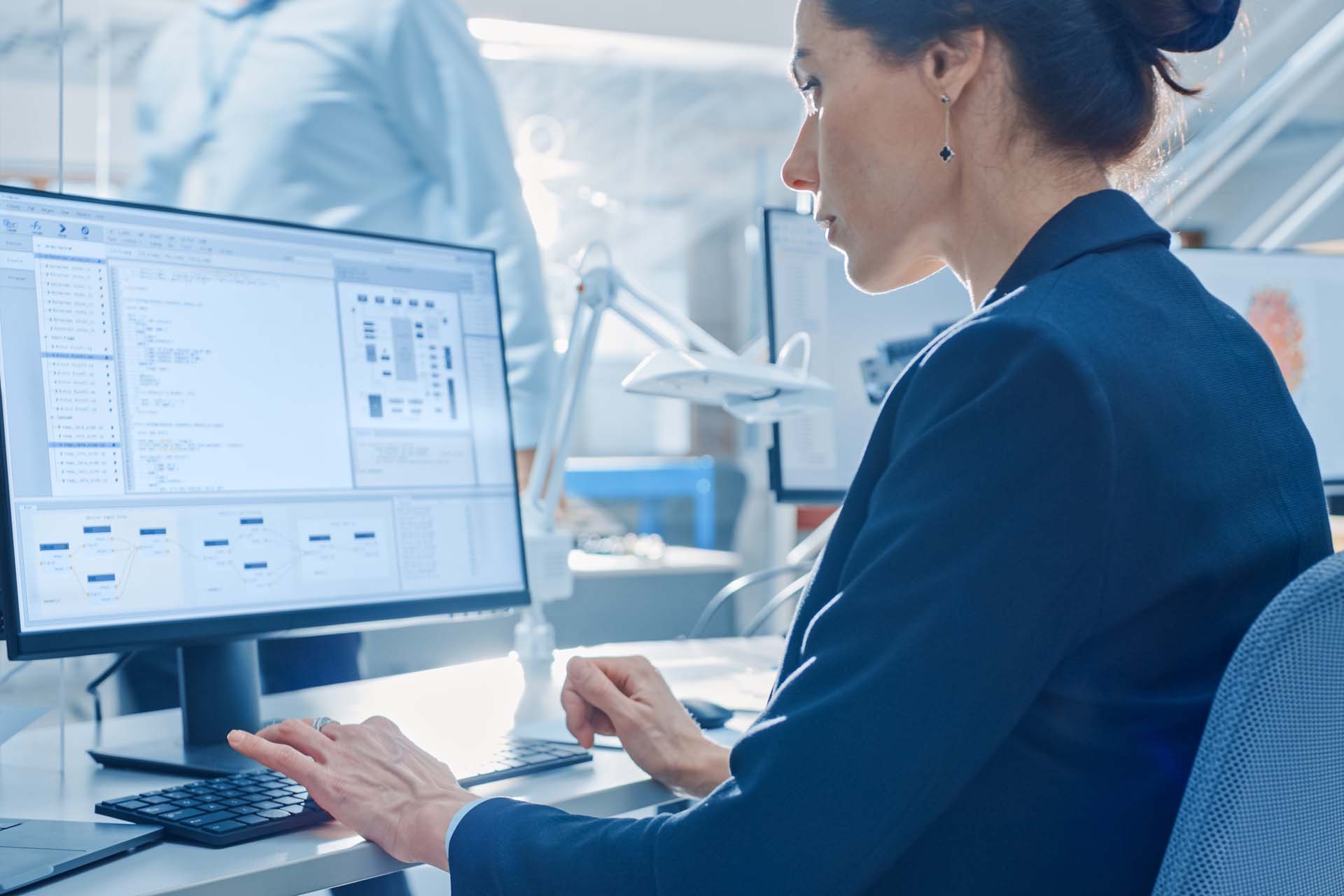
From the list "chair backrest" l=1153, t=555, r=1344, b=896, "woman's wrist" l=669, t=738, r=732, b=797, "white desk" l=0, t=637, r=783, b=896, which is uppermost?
"chair backrest" l=1153, t=555, r=1344, b=896

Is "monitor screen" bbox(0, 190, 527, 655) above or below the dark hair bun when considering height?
below

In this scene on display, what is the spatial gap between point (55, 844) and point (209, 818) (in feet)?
0.27

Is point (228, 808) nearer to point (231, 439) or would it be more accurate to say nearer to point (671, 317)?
point (231, 439)

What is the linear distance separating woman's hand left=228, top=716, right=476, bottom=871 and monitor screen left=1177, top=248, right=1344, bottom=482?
1495 mm

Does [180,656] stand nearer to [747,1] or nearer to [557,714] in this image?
[557,714]

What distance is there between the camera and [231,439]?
94 centimetres

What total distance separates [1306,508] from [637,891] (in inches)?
16.7

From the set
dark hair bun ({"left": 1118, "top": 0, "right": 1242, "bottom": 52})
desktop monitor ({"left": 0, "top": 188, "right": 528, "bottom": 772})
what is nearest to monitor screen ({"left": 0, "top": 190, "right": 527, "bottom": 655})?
desktop monitor ({"left": 0, "top": 188, "right": 528, "bottom": 772})

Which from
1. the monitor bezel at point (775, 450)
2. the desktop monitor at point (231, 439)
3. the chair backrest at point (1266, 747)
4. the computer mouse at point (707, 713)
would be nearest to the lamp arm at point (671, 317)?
the monitor bezel at point (775, 450)

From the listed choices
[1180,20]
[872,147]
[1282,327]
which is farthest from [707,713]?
[1282,327]

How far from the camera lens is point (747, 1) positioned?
444 cm

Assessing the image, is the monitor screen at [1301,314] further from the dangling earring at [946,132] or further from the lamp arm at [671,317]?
the dangling earring at [946,132]

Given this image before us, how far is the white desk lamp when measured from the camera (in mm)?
1283

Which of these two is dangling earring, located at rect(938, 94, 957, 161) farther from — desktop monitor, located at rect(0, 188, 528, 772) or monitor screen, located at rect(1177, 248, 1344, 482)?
monitor screen, located at rect(1177, 248, 1344, 482)
